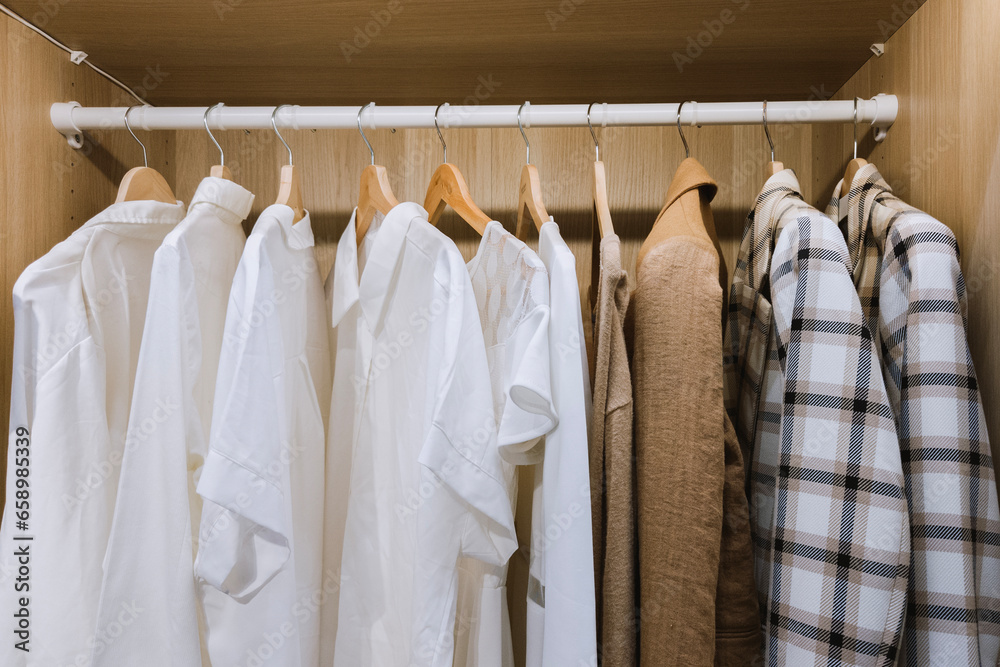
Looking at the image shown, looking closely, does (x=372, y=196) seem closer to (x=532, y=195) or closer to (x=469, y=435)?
(x=532, y=195)

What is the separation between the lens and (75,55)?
2.90 ft

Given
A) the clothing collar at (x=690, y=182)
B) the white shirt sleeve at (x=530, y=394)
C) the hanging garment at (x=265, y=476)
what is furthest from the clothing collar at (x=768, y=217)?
the hanging garment at (x=265, y=476)

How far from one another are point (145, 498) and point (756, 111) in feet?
2.81

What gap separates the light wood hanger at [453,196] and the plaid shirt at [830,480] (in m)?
0.35

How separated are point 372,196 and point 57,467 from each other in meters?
0.48

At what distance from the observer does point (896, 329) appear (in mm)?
640

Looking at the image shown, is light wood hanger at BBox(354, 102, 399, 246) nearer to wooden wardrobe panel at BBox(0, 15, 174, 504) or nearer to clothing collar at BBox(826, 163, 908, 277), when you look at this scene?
wooden wardrobe panel at BBox(0, 15, 174, 504)

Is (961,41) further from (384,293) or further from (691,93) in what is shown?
(384,293)

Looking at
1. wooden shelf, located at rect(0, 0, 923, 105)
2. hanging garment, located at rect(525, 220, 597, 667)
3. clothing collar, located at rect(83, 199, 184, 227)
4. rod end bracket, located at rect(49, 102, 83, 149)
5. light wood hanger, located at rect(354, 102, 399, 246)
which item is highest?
wooden shelf, located at rect(0, 0, 923, 105)

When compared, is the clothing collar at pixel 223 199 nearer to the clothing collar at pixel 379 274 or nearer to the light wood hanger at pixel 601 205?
the clothing collar at pixel 379 274

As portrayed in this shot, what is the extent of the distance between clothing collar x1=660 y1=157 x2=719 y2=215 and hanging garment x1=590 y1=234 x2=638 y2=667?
0.46ft

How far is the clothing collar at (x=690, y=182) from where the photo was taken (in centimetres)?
76

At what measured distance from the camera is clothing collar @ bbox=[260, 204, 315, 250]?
0.74 m

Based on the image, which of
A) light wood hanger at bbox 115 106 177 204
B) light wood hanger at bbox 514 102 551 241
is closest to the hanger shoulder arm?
light wood hanger at bbox 115 106 177 204
